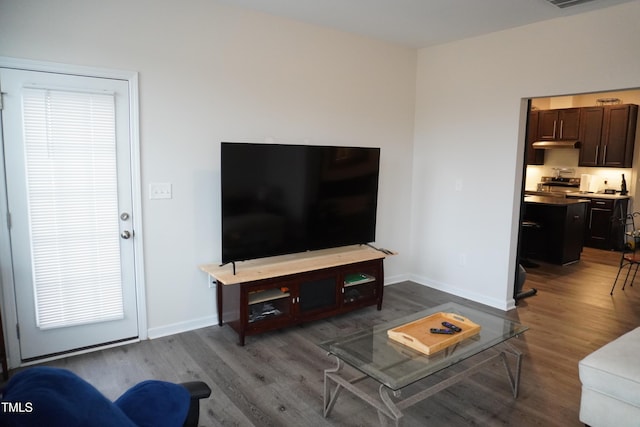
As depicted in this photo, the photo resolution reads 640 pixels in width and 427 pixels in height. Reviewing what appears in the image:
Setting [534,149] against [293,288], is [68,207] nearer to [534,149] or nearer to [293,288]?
[293,288]

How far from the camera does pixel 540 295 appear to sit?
471 centimetres

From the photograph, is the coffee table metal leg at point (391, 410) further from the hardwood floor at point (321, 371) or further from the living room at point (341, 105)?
the living room at point (341, 105)

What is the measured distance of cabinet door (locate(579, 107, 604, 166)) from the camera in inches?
286

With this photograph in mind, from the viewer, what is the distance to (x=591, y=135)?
7379 mm

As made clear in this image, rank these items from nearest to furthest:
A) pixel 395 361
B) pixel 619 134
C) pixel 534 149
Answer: pixel 395 361 → pixel 619 134 → pixel 534 149

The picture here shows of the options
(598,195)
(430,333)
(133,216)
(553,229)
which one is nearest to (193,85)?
(133,216)

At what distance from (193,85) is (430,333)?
8.40ft

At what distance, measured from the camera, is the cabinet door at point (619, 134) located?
6953 millimetres

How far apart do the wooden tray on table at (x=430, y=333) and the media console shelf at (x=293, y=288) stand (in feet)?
3.78

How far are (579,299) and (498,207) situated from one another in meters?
1.45

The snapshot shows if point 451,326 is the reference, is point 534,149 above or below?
above

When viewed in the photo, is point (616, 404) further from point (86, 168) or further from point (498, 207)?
point (86, 168)

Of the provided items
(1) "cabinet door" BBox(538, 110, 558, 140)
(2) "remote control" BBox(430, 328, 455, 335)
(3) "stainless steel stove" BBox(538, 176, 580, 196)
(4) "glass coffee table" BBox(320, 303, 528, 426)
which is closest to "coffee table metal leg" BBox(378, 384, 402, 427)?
(4) "glass coffee table" BBox(320, 303, 528, 426)

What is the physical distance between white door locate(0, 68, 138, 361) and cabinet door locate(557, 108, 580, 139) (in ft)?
24.5
